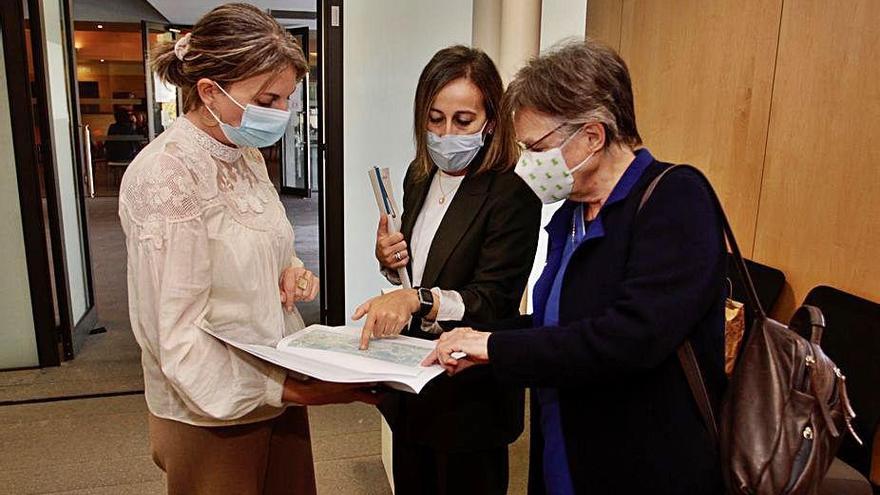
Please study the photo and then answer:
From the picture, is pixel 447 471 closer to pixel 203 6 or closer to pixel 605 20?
pixel 605 20

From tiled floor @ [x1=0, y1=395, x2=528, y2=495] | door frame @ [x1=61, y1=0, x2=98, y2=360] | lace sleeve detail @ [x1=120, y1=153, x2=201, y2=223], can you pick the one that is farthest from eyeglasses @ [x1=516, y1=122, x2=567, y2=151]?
door frame @ [x1=61, y1=0, x2=98, y2=360]

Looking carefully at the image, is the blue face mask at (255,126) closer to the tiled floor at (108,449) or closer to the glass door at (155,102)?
the tiled floor at (108,449)

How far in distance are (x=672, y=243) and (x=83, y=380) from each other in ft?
11.4

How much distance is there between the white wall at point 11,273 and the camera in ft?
11.1

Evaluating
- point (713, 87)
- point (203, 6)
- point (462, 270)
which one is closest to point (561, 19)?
point (713, 87)

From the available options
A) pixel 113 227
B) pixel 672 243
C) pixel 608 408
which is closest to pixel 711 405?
pixel 608 408

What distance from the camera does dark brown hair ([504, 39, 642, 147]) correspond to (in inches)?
43.4

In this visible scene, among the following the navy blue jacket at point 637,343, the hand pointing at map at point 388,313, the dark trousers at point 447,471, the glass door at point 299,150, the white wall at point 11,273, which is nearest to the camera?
the navy blue jacket at point 637,343

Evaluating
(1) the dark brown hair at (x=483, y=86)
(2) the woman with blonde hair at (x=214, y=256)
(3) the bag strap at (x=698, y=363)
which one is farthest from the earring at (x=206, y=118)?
(3) the bag strap at (x=698, y=363)

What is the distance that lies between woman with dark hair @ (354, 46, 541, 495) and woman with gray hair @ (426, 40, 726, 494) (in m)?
0.24

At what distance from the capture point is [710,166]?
2.47 m

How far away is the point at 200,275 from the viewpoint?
1159 mm

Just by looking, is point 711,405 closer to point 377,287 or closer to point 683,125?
point 683,125

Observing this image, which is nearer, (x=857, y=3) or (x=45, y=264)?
→ (x=857, y=3)
